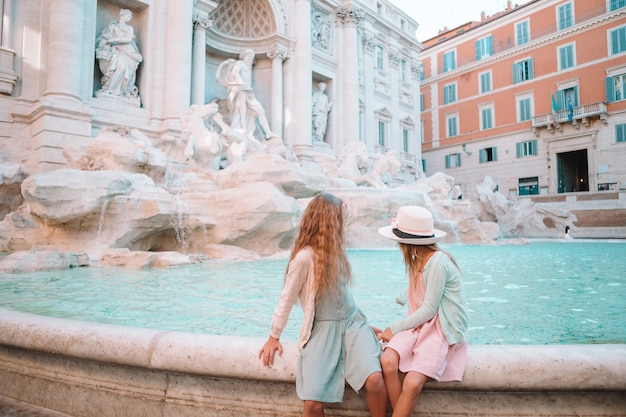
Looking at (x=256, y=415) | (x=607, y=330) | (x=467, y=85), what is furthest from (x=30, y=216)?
(x=467, y=85)

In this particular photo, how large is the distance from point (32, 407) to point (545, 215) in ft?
55.2

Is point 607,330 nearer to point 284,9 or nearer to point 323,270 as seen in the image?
point 323,270

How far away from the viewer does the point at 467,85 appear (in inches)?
1047

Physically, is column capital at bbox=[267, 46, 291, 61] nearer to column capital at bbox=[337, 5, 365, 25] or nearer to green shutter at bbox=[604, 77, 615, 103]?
column capital at bbox=[337, 5, 365, 25]

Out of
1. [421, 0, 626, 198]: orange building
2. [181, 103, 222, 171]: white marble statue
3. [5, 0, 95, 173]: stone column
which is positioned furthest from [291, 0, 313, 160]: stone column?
[421, 0, 626, 198]: orange building

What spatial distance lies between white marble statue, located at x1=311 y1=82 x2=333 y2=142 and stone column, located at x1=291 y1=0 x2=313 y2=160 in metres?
1.63

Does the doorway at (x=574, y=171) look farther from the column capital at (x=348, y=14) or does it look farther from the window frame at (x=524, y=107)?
the column capital at (x=348, y=14)

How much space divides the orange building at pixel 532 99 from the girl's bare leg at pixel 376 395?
21.9 metres

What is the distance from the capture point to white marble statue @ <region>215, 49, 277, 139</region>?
45.4 ft

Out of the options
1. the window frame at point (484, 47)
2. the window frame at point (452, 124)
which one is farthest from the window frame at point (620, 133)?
the window frame at point (452, 124)

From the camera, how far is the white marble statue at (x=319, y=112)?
17.8m

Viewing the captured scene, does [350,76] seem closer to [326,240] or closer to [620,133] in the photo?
[620,133]

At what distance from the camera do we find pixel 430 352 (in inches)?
56.0

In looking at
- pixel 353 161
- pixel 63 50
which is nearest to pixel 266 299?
pixel 63 50
